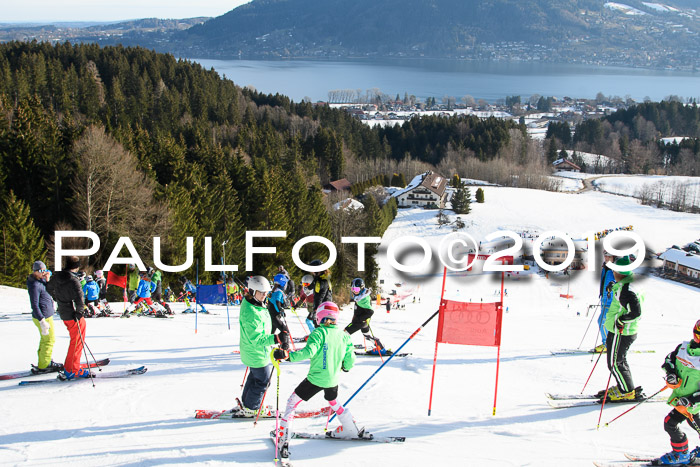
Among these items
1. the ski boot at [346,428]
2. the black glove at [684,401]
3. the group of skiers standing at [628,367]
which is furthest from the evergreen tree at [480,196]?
the ski boot at [346,428]

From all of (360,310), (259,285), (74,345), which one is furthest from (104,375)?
(360,310)

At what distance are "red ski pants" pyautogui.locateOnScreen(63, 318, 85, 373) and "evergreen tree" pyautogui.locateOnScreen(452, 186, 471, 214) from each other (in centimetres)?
5723

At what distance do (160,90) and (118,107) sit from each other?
1042 cm

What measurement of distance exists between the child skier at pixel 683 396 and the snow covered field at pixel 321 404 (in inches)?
20.4

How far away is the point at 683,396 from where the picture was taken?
543 centimetres

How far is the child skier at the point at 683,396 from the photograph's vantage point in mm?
5395

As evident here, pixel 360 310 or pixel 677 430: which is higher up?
pixel 360 310

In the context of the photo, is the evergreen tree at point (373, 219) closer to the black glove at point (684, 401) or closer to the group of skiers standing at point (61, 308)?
the group of skiers standing at point (61, 308)

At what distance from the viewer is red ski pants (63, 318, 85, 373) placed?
23.9 ft

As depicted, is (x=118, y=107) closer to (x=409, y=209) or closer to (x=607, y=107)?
(x=409, y=209)

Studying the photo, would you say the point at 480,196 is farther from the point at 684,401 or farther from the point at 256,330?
the point at 256,330

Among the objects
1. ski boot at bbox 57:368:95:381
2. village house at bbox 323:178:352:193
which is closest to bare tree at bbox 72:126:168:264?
ski boot at bbox 57:368:95:381

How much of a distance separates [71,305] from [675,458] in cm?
761

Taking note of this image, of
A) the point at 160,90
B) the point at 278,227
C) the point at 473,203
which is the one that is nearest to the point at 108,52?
the point at 160,90
